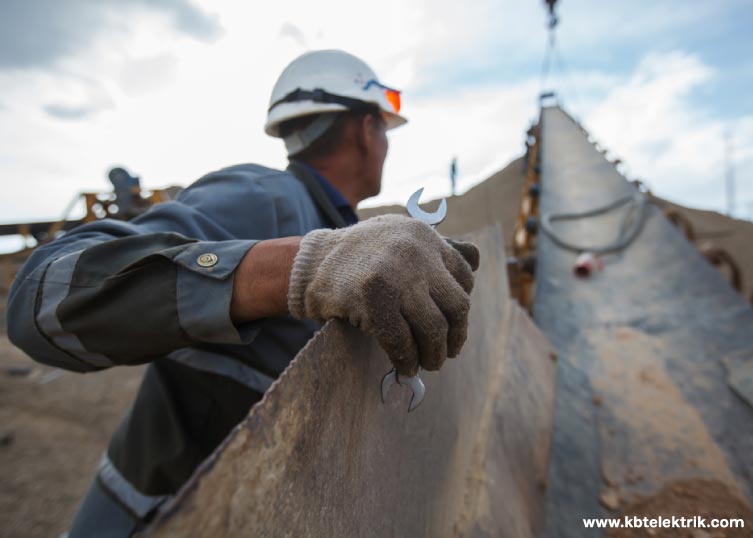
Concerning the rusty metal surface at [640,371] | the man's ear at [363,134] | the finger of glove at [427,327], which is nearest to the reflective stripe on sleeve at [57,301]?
the finger of glove at [427,327]

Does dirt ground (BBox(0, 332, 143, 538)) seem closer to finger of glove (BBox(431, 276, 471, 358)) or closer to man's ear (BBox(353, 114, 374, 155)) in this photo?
man's ear (BBox(353, 114, 374, 155))

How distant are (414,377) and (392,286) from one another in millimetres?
266

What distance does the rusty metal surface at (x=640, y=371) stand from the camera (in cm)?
199

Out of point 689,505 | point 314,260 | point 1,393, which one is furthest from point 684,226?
point 1,393

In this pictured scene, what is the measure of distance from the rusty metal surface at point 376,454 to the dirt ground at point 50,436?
0.54m

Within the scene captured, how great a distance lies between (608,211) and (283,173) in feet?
13.7

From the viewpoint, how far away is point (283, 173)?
162cm

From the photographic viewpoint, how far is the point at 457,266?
863 millimetres

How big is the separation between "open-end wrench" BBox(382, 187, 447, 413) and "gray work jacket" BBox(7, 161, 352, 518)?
303 millimetres

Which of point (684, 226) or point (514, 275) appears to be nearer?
point (514, 275)

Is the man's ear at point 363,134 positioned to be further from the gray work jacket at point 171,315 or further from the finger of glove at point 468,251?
the finger of glove at point 468,251

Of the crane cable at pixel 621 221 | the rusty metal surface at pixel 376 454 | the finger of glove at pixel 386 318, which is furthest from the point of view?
the crane cable at pixel 621 221

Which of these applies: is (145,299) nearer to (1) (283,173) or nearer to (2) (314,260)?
(2) (314,260)

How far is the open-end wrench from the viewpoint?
900mm
